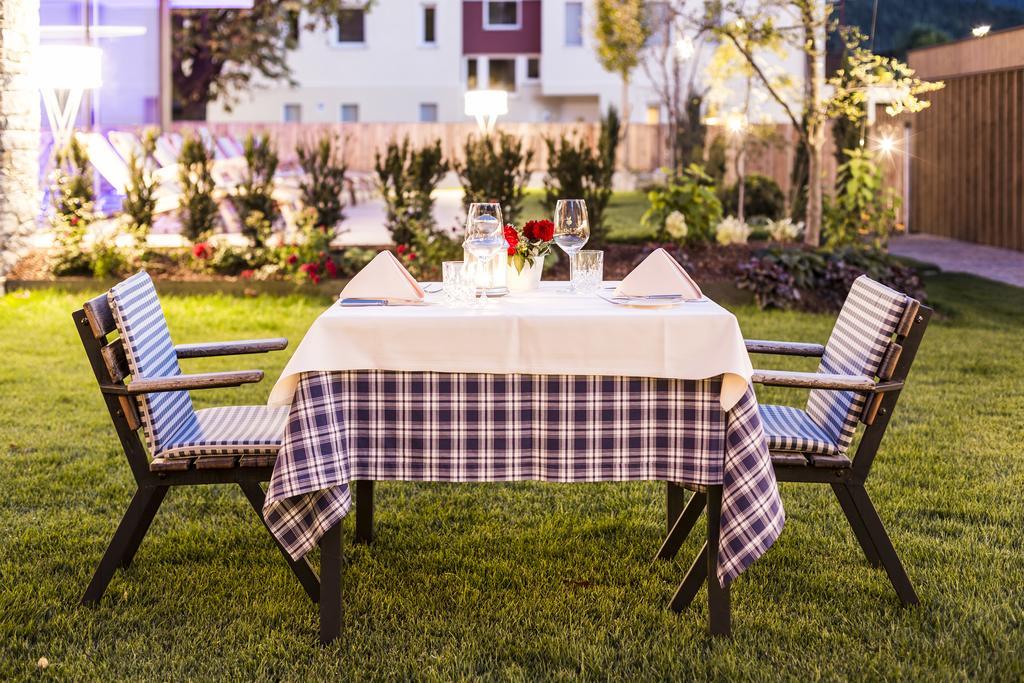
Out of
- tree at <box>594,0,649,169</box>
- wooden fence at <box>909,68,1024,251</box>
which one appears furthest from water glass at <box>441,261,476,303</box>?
tree at <box>594,0,649,169</box>

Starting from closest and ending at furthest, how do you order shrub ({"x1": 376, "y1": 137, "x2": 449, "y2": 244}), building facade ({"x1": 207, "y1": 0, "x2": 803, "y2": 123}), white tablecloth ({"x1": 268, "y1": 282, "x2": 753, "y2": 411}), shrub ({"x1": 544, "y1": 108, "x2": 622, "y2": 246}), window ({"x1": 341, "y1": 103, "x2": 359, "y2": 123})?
white tablecloth ({"x1": 268, "y1": 282, "x2": 753, "y2": 411}) → shrub ({"x1": 376, "y1": 137, "x2": 449, "y2": 244}) → shrub ({"x1": 544, "y1": 108, "x2": 622, "y2": 246}) → building facade ({"x1": 207, "y1": 0, "x2": 803, "y2": 123}) → window ({"x1": 341, "y1": 103, "x2": 359, "y2": 123})

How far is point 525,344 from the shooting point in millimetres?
3182

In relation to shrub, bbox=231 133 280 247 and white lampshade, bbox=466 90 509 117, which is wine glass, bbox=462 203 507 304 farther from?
Answer: white lampshade, bbox=466 90 509 117

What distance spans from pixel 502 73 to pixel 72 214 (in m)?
24.8

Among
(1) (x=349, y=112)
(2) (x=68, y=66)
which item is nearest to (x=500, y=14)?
(1) (x=349, y=112)

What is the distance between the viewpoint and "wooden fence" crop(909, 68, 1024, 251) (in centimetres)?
1402

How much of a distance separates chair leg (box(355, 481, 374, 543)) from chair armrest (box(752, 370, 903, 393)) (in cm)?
144

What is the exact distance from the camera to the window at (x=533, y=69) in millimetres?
33500

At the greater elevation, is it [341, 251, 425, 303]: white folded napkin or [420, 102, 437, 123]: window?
[420, 102, 437, 123]: window

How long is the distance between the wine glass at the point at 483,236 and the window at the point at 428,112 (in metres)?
29.9

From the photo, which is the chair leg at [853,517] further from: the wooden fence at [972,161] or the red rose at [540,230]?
the wooden fence at [972,161]

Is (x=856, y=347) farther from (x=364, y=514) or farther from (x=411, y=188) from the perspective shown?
(x=411, y=188)

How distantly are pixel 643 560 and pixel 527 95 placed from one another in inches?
1205

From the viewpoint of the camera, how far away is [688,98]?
2119 centimetres
